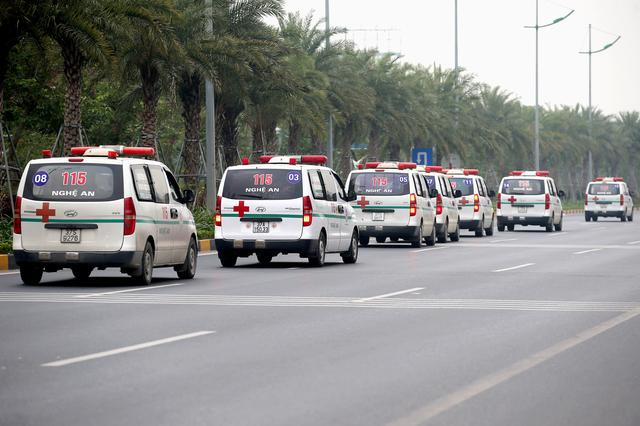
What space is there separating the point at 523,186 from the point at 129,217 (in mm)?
28859

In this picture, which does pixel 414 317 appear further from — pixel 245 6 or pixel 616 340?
pixel 245 6

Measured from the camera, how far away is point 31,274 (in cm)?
1925

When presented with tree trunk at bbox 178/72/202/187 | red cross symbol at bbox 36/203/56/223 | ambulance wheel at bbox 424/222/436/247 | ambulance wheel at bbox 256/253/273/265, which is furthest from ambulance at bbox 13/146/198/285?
tree trunk at bbox 178/72/202/187

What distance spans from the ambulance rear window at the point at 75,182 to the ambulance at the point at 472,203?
22760 millimetres

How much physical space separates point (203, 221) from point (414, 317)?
70.5 ft

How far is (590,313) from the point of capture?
14906 mm

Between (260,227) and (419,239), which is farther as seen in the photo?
(419,239)

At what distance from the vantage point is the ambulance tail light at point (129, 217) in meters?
18.6

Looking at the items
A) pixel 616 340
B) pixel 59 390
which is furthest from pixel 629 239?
pixel 59 390

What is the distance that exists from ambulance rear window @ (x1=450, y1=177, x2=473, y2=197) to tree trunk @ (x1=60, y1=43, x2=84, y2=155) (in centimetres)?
1338

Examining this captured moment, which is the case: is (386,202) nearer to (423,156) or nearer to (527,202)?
(527,202)

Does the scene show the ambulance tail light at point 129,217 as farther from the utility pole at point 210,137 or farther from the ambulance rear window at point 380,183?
the utility pole at point 210,137

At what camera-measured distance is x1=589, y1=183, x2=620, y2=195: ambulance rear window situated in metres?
61.4

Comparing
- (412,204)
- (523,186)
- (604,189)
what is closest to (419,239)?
(412,204)
